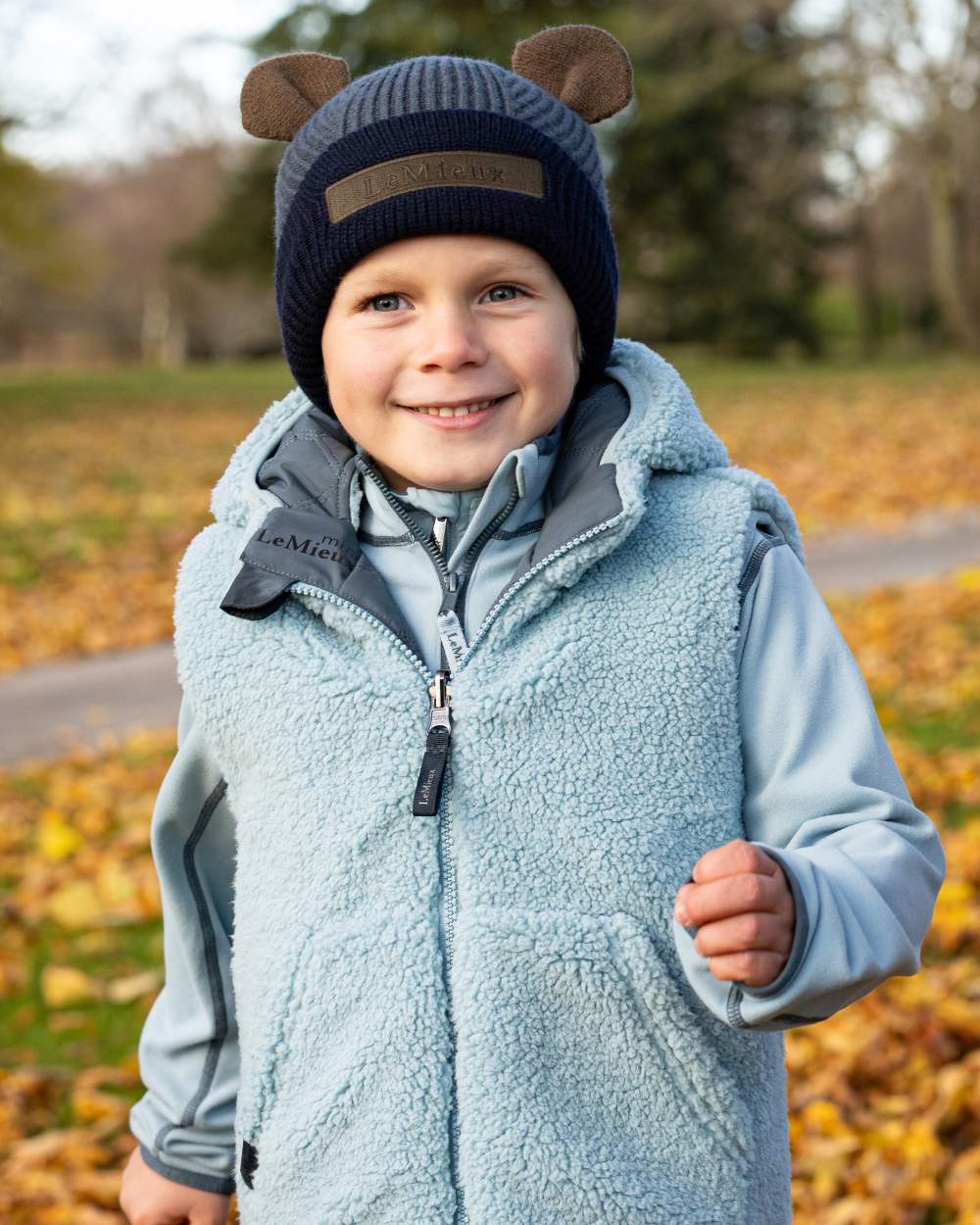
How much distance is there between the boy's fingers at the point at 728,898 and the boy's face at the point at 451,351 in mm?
615

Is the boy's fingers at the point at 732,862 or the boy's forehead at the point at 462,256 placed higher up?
the boy's forehead at the point at 462,256

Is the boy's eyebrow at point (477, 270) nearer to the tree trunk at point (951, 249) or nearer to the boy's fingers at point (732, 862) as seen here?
the boy's fingers at point (732, 862)

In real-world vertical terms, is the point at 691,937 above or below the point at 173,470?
below

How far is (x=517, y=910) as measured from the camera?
158 centimetres

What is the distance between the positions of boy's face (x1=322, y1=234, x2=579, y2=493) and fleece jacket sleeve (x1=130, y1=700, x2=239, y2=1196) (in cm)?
60

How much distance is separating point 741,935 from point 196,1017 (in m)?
0.93

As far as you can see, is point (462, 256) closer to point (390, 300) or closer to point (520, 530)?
point (390, 300)

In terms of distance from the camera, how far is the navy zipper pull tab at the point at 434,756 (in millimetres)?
1603

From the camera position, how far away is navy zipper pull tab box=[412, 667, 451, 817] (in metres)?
1.60

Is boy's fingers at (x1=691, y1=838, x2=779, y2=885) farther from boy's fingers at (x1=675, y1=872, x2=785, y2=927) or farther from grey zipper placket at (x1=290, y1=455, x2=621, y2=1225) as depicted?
grey zipper placket at (x1=290, y1=455, x2=621, y2=1225)

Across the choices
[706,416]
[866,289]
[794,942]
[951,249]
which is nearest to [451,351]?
[794,942]

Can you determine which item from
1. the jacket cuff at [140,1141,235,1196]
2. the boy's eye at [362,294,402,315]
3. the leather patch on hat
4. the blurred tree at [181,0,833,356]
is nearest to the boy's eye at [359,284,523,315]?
the boy's eye at [362,294,402,315]

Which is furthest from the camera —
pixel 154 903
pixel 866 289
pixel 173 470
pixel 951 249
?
pixel 866 289

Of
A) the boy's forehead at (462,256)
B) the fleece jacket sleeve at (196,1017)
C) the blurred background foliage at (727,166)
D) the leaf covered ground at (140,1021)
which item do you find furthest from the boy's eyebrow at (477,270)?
the blurred background foliage at (727,166)
